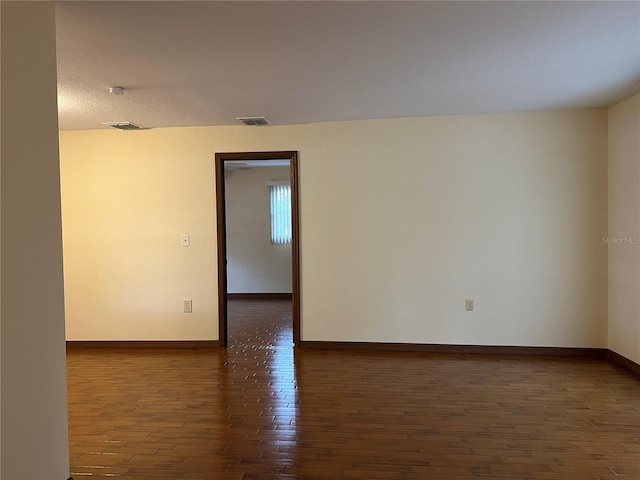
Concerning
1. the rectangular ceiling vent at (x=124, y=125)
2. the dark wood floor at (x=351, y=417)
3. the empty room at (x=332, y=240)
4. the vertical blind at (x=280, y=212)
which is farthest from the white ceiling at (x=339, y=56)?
the vertical blind at (x=280, y=212)

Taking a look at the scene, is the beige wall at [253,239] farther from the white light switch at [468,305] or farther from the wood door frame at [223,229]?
the white light switch at [468,305]

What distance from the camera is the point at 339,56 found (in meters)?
2.70

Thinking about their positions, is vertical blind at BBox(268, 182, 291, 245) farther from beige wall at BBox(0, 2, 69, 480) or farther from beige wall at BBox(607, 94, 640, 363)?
beige wall at BBox(0, 2, 69, 480)

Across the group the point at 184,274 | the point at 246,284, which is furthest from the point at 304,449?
the point at 246,284

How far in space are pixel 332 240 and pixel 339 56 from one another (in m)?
2.17

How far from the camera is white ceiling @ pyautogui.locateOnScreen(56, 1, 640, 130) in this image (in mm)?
2150

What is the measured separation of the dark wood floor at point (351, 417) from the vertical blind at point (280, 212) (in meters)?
3.63

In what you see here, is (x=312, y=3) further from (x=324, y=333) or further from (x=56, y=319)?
(x=324, y=333)

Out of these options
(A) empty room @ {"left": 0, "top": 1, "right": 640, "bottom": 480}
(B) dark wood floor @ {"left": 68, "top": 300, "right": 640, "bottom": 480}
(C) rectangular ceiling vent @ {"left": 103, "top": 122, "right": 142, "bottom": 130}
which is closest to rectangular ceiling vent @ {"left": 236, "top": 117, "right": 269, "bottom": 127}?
(A) empty room @ {"left": 0, "top": 1, "right": 640, "bottom": 480}

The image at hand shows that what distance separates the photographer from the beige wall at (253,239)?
7.88m

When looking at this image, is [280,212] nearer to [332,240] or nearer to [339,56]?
[332,240]

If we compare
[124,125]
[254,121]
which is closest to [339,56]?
[254,121]

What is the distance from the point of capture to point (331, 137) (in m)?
4.52

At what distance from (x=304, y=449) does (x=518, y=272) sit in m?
2.84
